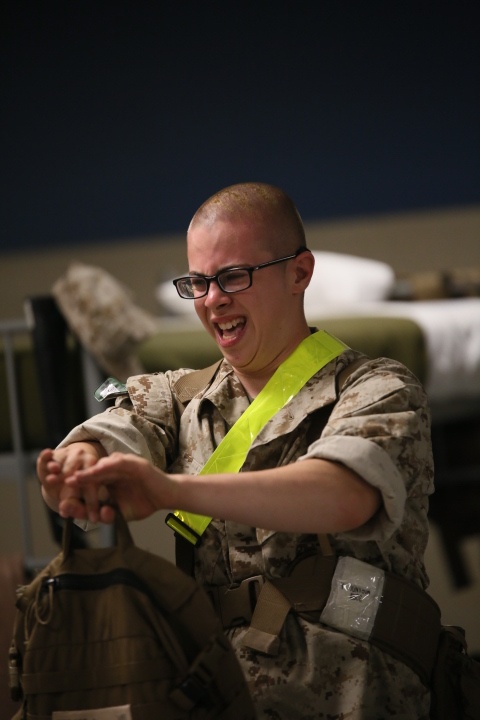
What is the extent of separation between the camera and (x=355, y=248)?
5312 mm

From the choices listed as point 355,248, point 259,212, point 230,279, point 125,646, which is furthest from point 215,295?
point 355,248

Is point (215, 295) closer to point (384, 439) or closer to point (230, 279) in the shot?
point (230, 279)

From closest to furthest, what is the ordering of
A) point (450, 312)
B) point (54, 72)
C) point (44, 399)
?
point (44, 399) < point (450, 312) < point (54, 72)

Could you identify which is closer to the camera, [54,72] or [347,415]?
[347,415]

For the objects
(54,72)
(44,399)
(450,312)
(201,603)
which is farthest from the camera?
(54,72)

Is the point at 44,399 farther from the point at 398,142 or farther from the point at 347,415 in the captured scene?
the point at 398,142

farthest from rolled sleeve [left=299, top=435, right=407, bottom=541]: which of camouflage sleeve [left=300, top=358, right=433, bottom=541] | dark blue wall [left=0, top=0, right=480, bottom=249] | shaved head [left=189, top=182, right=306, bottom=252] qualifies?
dark blue wall [left=0, top=0, right=480, bottom=249]

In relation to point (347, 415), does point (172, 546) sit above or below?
below

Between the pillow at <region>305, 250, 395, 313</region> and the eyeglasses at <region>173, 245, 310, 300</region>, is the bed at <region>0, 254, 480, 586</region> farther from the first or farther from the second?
the eyeglasses at <region>173, 245, 310, 300</region>

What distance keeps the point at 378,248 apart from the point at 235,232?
155 inches

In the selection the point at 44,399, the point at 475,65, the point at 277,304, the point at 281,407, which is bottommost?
the point at 44,399

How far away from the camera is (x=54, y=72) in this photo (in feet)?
16.9

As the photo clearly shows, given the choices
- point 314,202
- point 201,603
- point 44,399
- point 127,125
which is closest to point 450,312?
point 44,399

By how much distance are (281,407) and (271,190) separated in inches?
12.2
